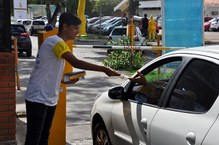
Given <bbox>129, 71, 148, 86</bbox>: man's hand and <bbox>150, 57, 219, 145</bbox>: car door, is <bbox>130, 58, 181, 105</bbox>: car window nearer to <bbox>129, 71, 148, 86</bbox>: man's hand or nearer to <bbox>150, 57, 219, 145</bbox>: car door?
<bbox>129, 71, 148, 86</bbox>: man's hand

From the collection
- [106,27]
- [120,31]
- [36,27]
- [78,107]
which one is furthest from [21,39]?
[36,27]

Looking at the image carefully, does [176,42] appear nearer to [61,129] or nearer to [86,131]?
[86,131]

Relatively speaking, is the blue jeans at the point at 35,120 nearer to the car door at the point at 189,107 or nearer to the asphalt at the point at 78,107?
the car door at the point at 189,107

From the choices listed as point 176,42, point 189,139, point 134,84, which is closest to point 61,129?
point 134,84

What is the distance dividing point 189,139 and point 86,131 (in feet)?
13.3

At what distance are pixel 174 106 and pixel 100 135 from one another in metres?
1.62

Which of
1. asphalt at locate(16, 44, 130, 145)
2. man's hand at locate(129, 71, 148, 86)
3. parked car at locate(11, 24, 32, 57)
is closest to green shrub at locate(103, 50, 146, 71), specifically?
asphalt at locate(16, 44, 130, 145)

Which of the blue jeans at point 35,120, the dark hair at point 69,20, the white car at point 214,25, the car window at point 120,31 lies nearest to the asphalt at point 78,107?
the blue jeans at point 35,120

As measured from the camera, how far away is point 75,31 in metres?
4.37

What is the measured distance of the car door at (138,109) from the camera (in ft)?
12.9

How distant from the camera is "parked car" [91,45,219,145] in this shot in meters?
3.26

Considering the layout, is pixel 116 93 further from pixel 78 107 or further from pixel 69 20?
pixel 78 107

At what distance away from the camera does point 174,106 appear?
12.2 feet

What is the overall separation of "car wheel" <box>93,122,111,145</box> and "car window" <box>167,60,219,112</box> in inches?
52.7
